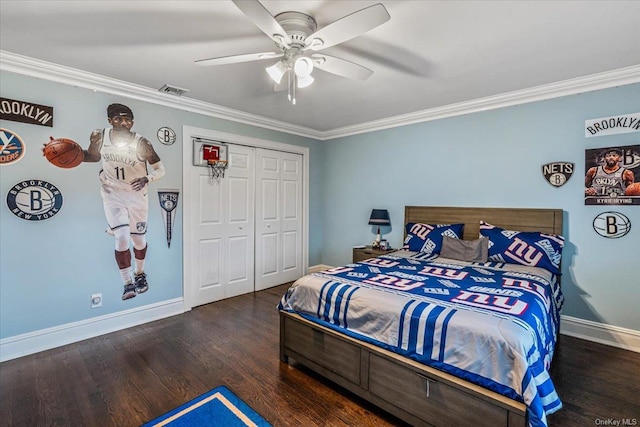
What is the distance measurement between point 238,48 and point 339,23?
1077 millimetres

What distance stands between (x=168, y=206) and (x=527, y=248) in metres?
3.79

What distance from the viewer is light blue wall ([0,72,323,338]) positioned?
8.57 feet

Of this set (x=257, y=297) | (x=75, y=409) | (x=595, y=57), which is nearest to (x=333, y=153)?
(x=257, y=297)

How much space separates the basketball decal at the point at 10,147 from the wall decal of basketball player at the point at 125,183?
46cm

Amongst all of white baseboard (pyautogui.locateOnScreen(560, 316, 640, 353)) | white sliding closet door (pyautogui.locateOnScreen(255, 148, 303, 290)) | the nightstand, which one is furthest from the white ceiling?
white baseboard (pyautogui.locateOnScreen(560, 316, 640, 353))

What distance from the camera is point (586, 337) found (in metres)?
2.98

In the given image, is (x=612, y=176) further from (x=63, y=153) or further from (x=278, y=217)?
(x=63, y=153)

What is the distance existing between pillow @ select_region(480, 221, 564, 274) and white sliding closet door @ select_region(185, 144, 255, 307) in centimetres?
305

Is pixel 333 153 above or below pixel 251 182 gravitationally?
above

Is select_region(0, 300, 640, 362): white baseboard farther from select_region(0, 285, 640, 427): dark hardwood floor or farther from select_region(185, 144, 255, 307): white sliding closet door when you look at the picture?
Result: select_region(185, 144, 255, 307): white sliding closet door

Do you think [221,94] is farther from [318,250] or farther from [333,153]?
[318,250]

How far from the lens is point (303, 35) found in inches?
77.0

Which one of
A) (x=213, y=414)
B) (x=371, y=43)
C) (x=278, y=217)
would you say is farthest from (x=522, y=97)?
(x=213, y=414)

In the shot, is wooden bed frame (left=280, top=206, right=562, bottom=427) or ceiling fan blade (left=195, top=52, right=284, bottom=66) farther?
ceiling fan blade (left=195, top=52, right=284, bottom=66)
